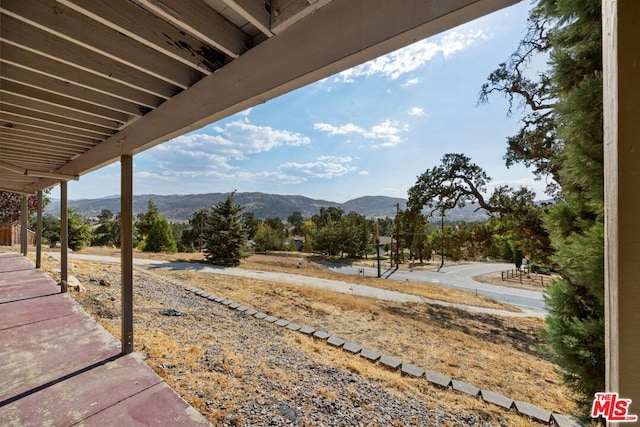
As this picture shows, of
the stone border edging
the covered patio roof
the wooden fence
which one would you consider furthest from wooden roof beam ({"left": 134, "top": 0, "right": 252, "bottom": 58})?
the wooden fence

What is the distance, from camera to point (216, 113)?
5.29 ft

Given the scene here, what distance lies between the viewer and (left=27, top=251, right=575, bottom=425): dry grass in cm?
273

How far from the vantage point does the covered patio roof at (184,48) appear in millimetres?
991

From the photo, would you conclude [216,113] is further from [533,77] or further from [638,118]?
[533,77]

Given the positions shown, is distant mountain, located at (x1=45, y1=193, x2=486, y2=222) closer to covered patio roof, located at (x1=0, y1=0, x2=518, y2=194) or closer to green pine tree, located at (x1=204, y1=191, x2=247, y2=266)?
green pine tree, located at (x1=204, y1=191, x2=247, y2=266)

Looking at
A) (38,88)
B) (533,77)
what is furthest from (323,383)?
(533,77)

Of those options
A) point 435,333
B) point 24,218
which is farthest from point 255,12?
point 24,218

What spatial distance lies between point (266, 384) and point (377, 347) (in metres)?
2.28

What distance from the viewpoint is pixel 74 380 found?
7.29 feet

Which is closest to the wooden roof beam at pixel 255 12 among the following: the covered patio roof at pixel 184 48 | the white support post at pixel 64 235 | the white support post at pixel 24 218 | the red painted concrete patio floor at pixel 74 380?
the covered patio roof at pixel 184 48

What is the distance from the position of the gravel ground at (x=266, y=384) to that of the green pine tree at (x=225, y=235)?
952 centimetres

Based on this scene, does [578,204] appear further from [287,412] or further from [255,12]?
[287,412]

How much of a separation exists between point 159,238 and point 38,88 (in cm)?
1960

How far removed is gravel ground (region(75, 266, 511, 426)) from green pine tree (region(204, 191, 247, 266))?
9.52 m
